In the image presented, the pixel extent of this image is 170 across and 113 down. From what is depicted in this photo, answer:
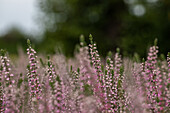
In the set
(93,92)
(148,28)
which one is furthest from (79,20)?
(93,92)

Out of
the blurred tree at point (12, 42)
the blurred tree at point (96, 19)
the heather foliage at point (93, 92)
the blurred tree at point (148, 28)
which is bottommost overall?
the heather foliage at point (93, 92)

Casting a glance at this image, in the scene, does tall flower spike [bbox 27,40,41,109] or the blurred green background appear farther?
the blurred green background

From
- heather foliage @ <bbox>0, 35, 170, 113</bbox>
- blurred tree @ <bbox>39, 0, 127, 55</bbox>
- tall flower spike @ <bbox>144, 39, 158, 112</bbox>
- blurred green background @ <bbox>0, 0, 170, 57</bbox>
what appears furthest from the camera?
blurred tree @ <bbox>39, 0, 127, 55</bbox>

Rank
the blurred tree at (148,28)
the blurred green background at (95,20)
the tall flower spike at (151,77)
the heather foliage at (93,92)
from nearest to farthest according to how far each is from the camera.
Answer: the heather foliage at (93,92), the tall flower spike at (151,77), the blurred tree at (148,28), the blurred green background at (95,20)

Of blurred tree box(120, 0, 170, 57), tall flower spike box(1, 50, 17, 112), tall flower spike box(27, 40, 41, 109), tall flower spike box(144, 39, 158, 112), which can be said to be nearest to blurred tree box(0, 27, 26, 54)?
blurred tree box(120, 0, 170, 57)

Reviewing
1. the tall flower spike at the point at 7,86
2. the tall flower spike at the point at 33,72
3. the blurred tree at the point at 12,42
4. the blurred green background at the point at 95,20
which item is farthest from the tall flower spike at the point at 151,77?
the blurred green background at the point at 95,20

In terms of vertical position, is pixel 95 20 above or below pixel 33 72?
above

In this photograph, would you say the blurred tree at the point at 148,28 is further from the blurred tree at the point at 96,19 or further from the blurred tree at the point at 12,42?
the blurred tree at the point at 12,42

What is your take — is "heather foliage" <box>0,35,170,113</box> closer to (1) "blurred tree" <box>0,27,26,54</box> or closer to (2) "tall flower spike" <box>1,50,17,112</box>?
(2) "tall flower spike" <box>1,50,17,112</box>

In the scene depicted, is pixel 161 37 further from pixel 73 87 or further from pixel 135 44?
pixel 73 87

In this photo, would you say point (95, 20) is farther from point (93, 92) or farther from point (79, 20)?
point (93, 92)

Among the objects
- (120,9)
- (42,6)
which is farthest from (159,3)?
(42,6)

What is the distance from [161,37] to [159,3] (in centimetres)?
260

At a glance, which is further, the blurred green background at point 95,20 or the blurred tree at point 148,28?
the blurred green background at point 95,20
